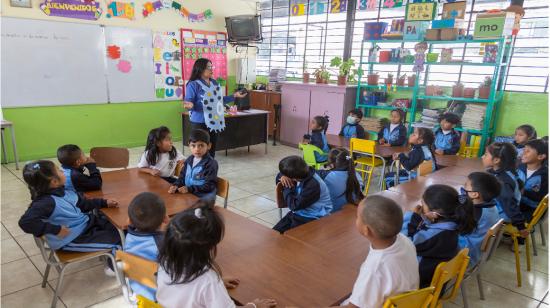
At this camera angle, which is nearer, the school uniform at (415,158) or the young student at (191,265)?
the young student at (191,265)

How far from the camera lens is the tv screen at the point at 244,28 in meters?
6.93

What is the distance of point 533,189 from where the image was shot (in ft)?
9.27

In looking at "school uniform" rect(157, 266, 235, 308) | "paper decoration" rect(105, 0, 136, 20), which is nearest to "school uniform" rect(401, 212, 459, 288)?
"school uniform" rect(157, 266, 235, 308)

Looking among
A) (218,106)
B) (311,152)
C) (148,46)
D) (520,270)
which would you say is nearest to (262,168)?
(218,106)

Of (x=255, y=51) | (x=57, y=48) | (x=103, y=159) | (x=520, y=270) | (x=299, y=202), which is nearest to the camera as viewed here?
(x=299, y=202)

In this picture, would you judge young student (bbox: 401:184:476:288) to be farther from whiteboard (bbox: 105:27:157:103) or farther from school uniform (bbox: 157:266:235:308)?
whiteboard (bbox: 105:27:157:103)

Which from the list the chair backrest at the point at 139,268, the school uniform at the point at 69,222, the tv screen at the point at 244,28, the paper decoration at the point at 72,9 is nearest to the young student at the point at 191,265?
the chair backrest at the point at 139,268

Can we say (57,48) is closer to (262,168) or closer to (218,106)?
(218,106)

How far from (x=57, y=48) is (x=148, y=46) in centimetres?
139

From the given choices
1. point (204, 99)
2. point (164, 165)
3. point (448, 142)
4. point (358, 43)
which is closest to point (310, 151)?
point (204, 99)

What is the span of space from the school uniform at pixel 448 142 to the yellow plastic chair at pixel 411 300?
3.24m

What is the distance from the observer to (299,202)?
2268mm

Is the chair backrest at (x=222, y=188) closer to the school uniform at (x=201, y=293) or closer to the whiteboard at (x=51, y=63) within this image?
the school uniform at (x=201, y=293)

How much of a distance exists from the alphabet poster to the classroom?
0.03 metres
